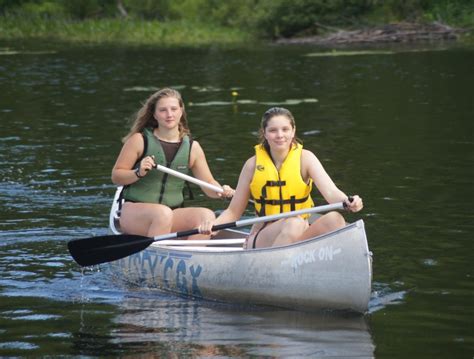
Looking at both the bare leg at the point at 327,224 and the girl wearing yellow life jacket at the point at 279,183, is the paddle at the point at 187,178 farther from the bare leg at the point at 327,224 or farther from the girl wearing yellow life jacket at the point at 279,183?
the bare leg at the point at 327,224

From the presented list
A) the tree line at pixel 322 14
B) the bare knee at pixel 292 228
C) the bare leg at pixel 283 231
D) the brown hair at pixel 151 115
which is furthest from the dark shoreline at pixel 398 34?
the bare knee at pixel 292 228

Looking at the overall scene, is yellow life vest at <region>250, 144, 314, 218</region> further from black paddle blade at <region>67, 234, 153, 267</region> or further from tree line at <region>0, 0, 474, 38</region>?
tree line at <region>0, 0, 474, 38</region>

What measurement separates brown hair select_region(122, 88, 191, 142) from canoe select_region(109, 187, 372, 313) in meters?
0.81

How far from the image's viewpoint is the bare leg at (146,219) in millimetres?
7809

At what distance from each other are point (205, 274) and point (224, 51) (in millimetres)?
27701

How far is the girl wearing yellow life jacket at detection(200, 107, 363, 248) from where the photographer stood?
7016 millimetres

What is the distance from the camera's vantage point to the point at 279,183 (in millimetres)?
7172

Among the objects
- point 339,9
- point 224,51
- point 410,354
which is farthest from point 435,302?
point 339,9

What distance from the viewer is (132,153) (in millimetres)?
7961

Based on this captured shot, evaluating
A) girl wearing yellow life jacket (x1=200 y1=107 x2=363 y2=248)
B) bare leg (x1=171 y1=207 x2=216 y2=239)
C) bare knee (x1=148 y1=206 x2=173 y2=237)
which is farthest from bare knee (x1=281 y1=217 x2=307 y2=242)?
bare knee (x1=148 y1=206 x2=173 y2=237)

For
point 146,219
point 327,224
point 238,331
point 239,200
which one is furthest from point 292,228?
point 146,219

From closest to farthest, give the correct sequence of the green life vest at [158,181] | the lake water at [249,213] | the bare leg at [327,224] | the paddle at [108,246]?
1. the lake water at [249,213]
2. the bare leg at [327,224]
3. the paddle at [108,246]
4. the green life vest at [158,181]

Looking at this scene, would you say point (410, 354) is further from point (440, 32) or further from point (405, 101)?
point (440, 32)

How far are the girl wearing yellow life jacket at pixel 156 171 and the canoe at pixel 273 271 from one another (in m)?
0.19
